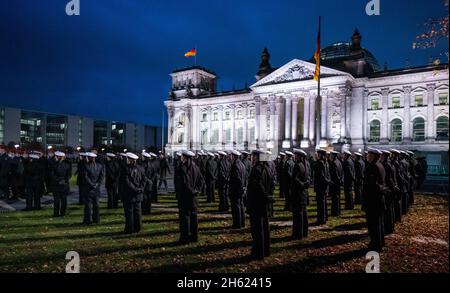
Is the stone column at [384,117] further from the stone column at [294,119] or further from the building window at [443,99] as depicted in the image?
the stone column at [294,119]

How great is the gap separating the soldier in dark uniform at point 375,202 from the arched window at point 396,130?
4646 cm

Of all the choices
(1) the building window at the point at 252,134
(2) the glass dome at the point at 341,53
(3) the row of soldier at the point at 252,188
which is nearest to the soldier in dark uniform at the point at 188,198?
(3) the row of soldier at the point at 252,188

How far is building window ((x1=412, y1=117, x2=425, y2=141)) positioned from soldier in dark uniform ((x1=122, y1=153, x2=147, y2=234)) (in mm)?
48550

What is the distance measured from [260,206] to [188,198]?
2285mm

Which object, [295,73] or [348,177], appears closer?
[348,177]

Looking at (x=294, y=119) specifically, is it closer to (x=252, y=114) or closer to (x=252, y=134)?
(x=252, y=114)

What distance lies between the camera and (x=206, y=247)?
8.91m

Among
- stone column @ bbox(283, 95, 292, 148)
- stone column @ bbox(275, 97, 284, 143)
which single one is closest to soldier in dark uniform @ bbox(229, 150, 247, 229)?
stone column @ bbox(283, 95, 292, 148)

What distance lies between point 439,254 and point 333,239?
8.91ft

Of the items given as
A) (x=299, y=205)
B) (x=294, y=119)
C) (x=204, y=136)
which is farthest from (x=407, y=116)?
(x=299, y=205)

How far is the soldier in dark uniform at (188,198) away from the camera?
30.0ft
